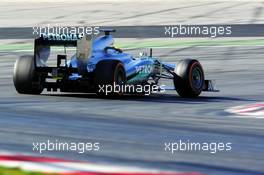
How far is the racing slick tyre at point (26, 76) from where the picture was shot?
14320 millimetres

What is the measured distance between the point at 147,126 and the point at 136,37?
680 inches

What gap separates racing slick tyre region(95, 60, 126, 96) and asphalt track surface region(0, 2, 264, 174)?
6.3 inches

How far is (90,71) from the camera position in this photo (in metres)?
14.3

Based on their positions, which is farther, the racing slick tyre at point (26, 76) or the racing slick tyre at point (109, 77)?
the racing slick tyre at point (26, 76)

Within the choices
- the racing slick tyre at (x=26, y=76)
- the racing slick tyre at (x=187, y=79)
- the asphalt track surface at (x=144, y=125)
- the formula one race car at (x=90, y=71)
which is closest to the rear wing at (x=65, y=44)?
the formula one race car at (x=90, y=71)

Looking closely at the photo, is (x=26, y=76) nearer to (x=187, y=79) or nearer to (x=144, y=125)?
(x=187, y=79)

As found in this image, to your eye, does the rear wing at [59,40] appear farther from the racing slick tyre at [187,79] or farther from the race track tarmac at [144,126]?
the racing slick tyre at [187,79]

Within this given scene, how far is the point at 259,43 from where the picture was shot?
26.3 m

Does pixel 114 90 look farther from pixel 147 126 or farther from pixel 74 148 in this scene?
pixel 74 148

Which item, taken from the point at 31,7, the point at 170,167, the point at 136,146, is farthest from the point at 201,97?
the point at 31,7

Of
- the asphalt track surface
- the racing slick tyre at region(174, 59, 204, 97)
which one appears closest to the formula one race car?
the racing slick tyre at region(174, 59, 204, 97)

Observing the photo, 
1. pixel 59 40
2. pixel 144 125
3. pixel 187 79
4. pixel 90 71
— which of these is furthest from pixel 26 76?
pixel 144 125

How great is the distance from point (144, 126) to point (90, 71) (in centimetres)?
345

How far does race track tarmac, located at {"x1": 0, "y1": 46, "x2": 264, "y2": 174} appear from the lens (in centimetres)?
859
